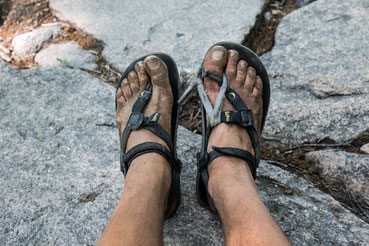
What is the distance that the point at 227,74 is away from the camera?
77.5 inches

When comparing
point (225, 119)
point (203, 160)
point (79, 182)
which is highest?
point (225, 119)

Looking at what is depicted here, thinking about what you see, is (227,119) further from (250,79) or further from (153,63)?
(153,63)

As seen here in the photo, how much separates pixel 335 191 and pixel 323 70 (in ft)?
2.78

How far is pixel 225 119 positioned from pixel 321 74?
0.84 m

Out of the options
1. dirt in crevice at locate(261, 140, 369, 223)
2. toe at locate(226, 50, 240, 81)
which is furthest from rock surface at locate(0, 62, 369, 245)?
toe at locate(226, 50, 240, 81)

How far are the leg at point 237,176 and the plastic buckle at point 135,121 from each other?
0.41 m

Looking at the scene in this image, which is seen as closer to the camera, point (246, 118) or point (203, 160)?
point (203, 160)

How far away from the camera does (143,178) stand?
1.45m

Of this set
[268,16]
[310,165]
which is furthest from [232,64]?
[268,16]

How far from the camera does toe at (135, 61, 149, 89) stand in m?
2.04

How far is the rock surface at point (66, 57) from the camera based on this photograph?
251 centimetres

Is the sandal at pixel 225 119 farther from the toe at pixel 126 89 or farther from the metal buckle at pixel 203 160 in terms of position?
the toe at pixel 126 89

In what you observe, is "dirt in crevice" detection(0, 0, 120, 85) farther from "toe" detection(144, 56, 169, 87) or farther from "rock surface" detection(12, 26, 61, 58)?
"toe" detection(144, 56, 169, 87)

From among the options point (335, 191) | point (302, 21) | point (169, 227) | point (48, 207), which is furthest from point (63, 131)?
point (302, 21)
